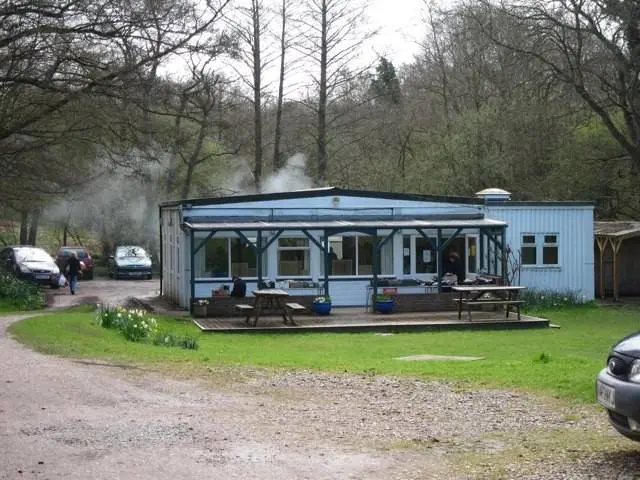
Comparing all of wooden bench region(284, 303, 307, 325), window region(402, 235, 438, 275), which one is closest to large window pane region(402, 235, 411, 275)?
window region(402, 235, 438, 275)

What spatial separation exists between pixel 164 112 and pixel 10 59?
13.1 ft

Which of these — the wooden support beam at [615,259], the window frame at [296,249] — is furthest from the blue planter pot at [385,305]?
the wooden support beam at [615,259]

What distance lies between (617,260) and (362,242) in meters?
10.2

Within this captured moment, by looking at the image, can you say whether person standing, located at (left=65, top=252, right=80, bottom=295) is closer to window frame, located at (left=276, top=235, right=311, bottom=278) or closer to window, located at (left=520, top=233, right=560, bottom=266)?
window frame, located at (left=276, top=235, right=311, bottom=278)

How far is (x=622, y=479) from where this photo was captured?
662 cm

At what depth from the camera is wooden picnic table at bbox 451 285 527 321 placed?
23836 millimetres

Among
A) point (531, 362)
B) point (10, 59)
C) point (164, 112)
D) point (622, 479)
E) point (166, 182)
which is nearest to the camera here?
point (622, 479)

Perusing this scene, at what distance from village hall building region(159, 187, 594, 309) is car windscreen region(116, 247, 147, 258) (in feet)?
45.2

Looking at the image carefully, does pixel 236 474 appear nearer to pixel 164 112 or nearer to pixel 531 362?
pixel 531 362

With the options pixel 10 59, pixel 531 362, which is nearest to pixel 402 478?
pixel 531 362

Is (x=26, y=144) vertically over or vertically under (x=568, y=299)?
over

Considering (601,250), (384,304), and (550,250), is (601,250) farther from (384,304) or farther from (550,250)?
(384,304)

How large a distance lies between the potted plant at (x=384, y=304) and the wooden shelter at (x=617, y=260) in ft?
31.4

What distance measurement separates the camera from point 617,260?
3325 cm
